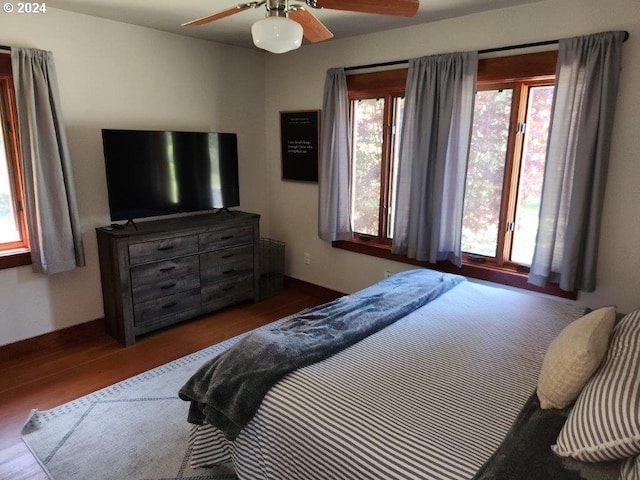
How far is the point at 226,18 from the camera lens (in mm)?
3049

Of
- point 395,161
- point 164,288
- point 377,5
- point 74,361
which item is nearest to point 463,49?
point 395,161

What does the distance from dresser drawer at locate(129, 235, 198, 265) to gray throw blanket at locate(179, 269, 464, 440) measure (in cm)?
160

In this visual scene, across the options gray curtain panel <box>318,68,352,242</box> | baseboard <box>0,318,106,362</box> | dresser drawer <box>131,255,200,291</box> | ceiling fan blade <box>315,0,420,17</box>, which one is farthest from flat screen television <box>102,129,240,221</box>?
ceiling fan blade <box>315,0,420,17</box>

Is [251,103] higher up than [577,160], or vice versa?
A: [251,103]

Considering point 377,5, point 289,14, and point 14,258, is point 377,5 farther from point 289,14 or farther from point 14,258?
point 14,258

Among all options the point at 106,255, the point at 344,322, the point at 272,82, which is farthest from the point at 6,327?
the point at 272,82

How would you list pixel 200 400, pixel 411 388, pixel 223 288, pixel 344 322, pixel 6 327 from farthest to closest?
pixel 223 288, pixel 6 327, pixel 344 322, pixel 200 400, pixel 411 388

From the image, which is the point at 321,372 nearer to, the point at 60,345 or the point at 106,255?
the point at 106,255

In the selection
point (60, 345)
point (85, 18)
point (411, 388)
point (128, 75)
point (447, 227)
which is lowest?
point (60, 345)

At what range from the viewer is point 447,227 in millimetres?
3182

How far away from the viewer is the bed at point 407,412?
122 centimetres

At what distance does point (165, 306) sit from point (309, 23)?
7.86 ft

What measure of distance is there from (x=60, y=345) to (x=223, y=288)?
1312 millimetres

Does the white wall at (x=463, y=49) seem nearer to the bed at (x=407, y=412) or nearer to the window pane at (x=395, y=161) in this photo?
the window pane at (x=395, y=161)
